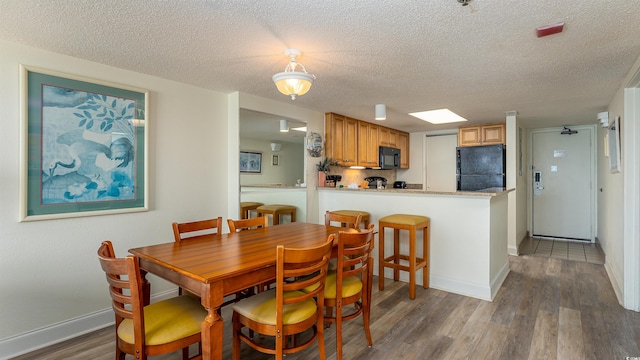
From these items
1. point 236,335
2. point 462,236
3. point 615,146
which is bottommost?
point 236,335

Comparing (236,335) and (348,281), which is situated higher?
(348,281)

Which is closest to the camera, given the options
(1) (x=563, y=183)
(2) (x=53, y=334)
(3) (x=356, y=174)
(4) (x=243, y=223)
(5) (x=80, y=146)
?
(2) (x=53, y=334)

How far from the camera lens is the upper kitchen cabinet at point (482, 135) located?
514cm

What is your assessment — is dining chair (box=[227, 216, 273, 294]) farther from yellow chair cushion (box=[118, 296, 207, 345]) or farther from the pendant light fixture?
the pendant light fixture

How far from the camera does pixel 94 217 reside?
8.33 ft

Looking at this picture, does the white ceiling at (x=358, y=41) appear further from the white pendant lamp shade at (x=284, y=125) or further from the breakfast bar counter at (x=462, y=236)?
the breakfast bar counter at (x=462, y=236)

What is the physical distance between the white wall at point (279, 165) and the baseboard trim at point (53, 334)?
1.69 meters

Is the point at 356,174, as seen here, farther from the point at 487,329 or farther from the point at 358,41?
the point at 358,41

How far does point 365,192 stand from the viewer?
3988 millimetres

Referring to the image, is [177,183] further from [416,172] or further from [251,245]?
[416,172]

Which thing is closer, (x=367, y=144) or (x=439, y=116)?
(x=439, y=116)

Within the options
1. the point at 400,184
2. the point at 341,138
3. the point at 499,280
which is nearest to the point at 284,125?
the point at 341,138

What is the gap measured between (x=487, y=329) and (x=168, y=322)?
2.31m

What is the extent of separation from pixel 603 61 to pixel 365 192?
8.12ft
